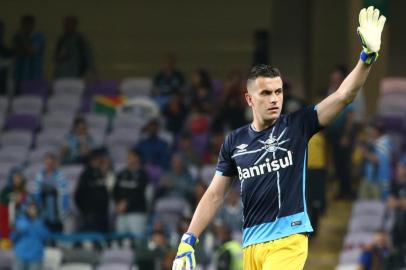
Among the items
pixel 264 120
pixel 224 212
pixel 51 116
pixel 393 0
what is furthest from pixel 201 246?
pixel 264 120

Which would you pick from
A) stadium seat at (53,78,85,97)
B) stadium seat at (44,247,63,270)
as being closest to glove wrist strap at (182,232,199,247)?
stadium seat at (44,247,63,270)

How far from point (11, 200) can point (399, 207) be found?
4.90m

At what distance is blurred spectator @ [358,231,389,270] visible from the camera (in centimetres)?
1470

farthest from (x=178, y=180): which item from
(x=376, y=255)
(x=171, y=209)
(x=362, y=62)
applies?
(x=362, y=62)

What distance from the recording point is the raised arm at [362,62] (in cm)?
688

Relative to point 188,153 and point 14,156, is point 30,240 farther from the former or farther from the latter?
point 14,156

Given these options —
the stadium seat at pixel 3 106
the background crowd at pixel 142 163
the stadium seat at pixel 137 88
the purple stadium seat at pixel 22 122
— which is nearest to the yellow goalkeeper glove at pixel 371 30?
the background crowd at pixel 142 163

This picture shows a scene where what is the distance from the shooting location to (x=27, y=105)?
1936 cm

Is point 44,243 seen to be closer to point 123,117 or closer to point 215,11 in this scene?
point 123,117

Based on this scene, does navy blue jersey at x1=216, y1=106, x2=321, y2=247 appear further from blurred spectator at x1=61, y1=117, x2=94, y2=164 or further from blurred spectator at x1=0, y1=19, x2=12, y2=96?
blurred spectator at x1=0, y1=19, x2=12, y2=96

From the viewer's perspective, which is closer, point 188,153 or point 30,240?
point 30,240

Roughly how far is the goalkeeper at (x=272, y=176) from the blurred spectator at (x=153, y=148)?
32.4ft

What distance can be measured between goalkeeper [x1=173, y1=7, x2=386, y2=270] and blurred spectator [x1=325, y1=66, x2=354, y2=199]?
10.0 meters

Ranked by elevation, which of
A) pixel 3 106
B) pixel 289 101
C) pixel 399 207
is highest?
pixel 289 101
